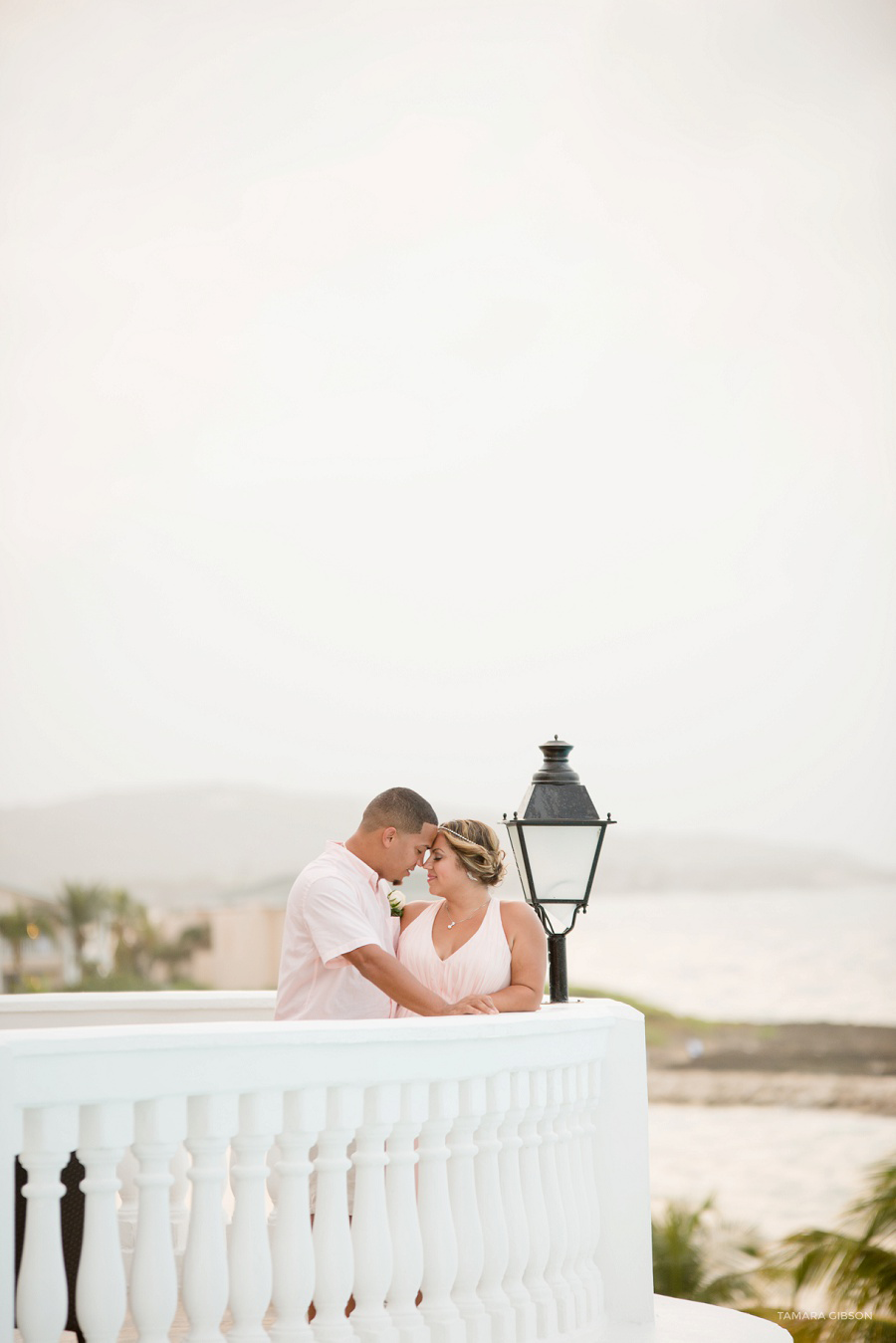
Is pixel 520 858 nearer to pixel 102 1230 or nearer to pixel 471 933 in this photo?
pixel 471 933

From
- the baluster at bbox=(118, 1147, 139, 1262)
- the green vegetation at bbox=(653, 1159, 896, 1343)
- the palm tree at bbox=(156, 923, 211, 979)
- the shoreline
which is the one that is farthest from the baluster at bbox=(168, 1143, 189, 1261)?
the palm tree at bbox=(156, 923, 211, 979)

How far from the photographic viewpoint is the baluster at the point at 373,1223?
3.06m

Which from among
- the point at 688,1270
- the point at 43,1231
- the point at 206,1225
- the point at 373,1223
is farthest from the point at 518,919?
the point at 688,1270

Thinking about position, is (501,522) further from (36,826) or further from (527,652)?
(36,826)

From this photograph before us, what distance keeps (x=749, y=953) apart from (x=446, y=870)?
61.4 ft

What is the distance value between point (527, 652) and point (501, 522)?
7.01 ft

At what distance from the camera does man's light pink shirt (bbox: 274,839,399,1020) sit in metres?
3.93

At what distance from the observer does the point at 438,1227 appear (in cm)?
322

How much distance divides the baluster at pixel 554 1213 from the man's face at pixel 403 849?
0.87 meters

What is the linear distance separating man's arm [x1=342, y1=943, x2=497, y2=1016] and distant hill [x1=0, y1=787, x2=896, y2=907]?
19.0m

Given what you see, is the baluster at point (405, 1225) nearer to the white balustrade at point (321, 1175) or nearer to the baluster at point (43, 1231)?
the white balustrade at point (321, 1175)

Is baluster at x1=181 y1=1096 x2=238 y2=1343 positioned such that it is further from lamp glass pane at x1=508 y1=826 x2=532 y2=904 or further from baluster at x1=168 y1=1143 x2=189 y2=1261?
lamp glass pane at x1=508 y1=826 x2=532 y2=904

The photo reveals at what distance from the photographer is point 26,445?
22.4 meters

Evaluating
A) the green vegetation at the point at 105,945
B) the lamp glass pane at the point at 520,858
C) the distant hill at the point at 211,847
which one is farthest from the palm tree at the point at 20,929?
the lamp glass pane at the point at 520,858
